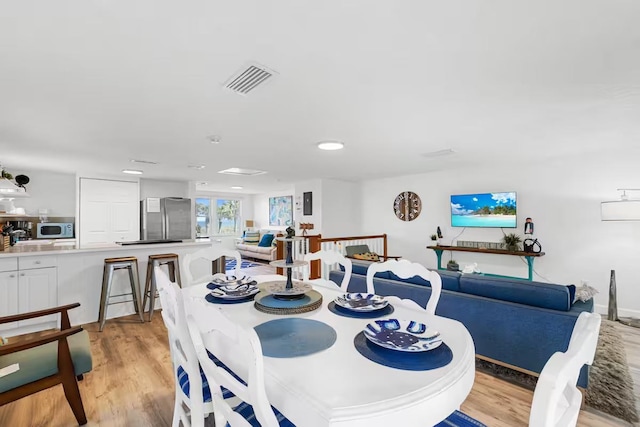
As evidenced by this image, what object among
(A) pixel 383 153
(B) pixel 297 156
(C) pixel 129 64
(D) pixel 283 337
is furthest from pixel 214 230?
(D) pixel 283 337

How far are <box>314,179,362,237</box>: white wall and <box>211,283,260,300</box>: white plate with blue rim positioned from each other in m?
4.45

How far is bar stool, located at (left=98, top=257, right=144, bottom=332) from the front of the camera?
3389mm

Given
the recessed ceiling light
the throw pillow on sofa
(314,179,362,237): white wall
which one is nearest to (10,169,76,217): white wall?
the throw pillow on sofa

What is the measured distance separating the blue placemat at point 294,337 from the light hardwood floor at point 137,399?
1109mm

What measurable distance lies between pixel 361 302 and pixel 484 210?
429 centimetres

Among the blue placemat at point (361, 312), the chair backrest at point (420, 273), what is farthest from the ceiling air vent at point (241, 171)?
the blue placemat at point (361, 312)

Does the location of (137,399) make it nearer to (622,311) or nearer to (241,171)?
(241,171)

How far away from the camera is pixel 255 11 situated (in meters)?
1.24

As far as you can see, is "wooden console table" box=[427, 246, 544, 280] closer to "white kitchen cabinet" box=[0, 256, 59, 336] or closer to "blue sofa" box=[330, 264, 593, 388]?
"blue sofa" box=[330, 264, 593, 388]

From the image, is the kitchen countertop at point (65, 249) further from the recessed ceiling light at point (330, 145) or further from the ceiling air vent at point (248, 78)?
the ceiling air vent at point (248, 78)

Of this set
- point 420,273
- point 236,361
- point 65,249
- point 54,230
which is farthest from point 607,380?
point 54,230

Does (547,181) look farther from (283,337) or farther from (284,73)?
(283,337)

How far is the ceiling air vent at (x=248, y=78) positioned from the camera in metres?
1.73

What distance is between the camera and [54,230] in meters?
5.38
